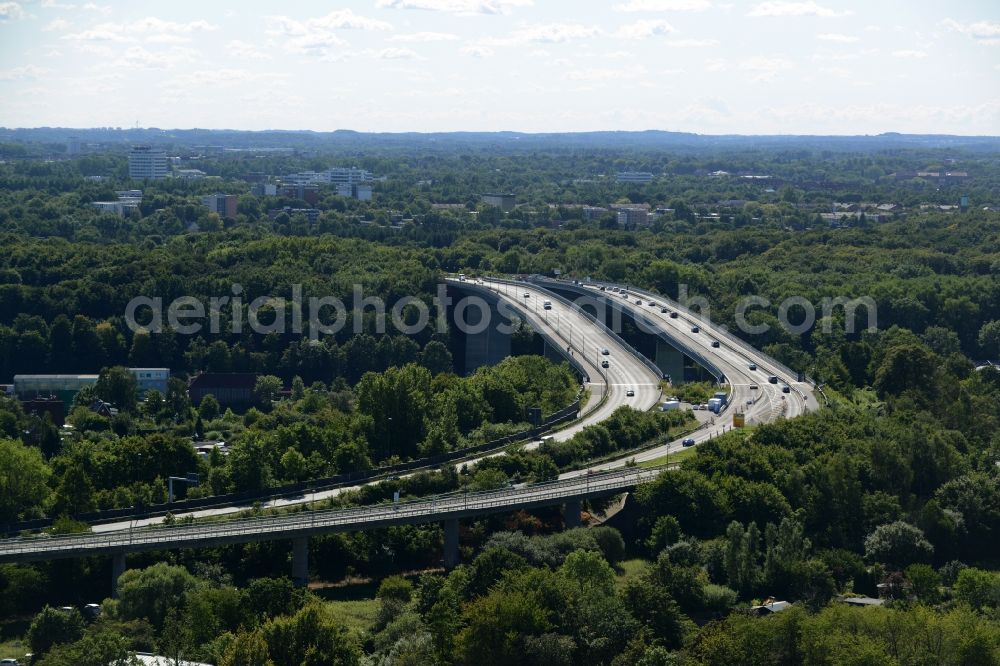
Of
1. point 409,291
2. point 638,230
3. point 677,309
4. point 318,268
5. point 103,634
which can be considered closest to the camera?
point 103,634

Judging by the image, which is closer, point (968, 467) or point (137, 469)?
point (137, 469)

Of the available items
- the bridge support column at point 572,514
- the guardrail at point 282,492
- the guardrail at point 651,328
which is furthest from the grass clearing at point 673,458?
the guardrail at point 651,328

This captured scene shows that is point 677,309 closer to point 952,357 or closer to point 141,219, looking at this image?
point 952,357

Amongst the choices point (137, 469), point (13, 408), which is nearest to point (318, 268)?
point (13, 408)

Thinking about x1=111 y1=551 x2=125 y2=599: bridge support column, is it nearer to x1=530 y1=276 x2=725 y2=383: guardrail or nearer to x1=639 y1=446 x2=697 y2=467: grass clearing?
x1=639 y1=446 x2=697 y2=467: grass clearing

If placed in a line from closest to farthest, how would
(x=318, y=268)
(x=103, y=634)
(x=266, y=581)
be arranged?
1. (x=103, y=634)
2. (x=266, y=581)
3. (x=318, y=268)

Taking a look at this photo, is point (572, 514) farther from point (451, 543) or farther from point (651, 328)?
point (651, 328)

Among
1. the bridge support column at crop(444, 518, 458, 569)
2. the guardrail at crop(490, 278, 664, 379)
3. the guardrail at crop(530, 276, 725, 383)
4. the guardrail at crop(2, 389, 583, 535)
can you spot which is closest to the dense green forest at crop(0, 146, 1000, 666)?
the bridge support column at crop(444, 518, 458, 569)
